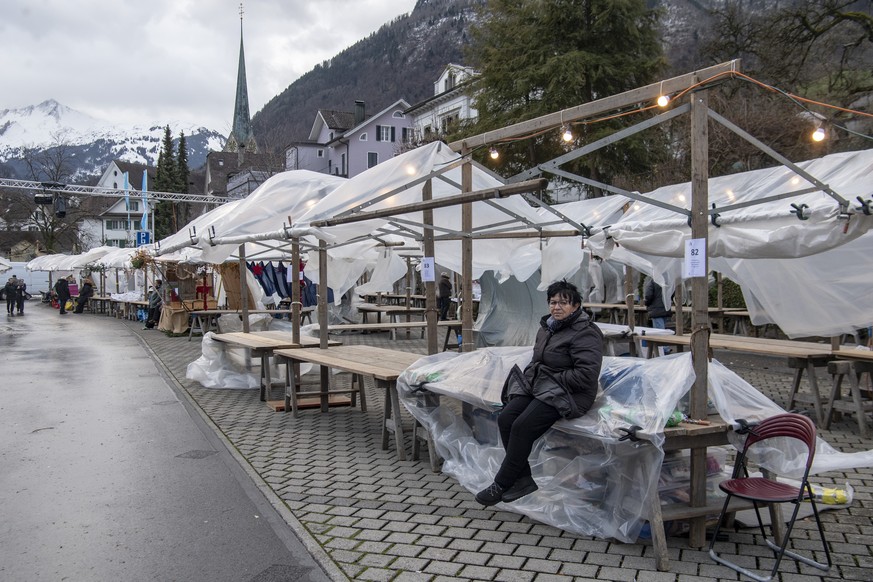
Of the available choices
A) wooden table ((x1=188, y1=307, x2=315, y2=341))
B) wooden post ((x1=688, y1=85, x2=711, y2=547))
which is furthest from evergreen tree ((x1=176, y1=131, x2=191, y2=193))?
wooden post ((x1=688, y1=85, x2=711, y2=547))

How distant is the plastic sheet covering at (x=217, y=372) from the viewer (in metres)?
11.7

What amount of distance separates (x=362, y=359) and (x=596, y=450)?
13.2ft

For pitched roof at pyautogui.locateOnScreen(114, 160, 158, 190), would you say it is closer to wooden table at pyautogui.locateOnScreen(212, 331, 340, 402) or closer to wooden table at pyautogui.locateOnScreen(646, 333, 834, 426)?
wooden table at pyautogui.locateOnScreen(212, 331, 340, 402)

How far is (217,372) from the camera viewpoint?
11.9 metres

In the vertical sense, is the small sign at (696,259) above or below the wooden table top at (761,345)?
above

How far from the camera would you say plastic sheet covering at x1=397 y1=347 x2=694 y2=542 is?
4430mm

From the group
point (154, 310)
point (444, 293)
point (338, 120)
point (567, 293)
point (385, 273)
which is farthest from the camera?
point (338, 120)

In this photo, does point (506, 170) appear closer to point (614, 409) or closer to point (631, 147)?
point (631, 147)

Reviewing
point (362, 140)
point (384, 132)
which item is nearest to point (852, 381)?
point (362, 140)

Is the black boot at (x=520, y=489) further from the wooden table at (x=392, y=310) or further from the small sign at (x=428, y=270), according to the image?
the wooden table at (x=392, y=310)

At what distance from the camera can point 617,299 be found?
21.7m

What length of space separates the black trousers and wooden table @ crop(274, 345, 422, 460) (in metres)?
2.07

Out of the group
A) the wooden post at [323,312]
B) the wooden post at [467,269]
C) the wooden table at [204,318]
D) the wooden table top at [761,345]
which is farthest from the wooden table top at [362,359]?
the wooden table at [204,318]

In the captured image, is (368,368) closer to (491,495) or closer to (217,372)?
(491,495)
